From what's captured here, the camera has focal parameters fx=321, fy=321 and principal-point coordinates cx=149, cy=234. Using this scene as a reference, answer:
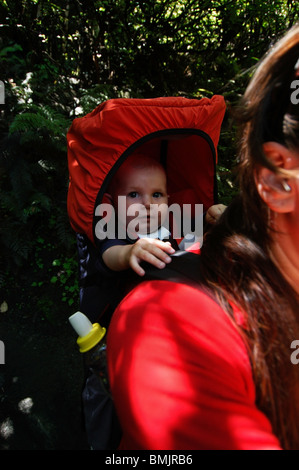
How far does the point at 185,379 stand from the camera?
80 centimetres

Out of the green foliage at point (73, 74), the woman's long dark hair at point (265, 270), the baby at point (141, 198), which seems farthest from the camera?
the green foliage at point (73, 74)

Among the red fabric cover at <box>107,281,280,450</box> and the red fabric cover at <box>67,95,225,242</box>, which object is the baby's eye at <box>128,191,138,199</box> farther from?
the red fabric cover at <box>107,281,280,450</box>

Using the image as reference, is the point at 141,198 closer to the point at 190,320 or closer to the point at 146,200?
the point at 146,200

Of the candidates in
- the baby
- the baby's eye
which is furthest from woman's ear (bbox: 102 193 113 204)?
the baby's eye

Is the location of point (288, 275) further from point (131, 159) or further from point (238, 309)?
point (131, 159)

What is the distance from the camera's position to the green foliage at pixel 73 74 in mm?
3613

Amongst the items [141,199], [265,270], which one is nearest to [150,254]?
[265,270]

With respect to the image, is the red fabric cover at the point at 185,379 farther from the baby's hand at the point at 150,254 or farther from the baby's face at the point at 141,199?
the baby's face at the point at 141,199

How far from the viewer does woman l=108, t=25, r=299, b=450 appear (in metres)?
0.79

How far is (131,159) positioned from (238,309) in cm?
143

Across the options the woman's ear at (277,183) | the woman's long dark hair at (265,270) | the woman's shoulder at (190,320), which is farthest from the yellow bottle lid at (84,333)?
the woman's ear at (277,183)

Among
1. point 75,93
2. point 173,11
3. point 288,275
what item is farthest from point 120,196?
point 173,11

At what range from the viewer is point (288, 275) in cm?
112

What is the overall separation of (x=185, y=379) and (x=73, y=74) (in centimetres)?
496
